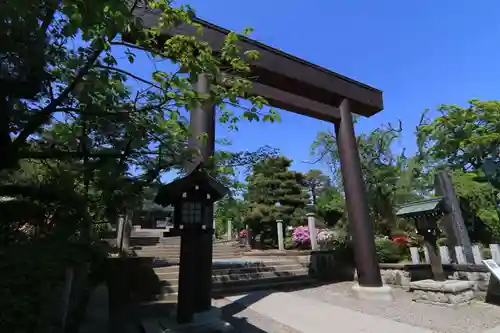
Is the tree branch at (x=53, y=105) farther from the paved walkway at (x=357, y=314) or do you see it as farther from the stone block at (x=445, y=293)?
the stone block at (x=445, y=293)

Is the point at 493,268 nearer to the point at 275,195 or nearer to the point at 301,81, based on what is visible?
the point at 301,81

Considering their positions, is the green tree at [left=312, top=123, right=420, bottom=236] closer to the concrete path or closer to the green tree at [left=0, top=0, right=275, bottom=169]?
the concrete path

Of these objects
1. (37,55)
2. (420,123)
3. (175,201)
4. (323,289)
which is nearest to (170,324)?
(175,201)

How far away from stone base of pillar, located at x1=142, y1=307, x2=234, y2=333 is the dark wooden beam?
15.3ft

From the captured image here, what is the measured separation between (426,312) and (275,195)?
15120mm

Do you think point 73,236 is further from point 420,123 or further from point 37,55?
point 420,123

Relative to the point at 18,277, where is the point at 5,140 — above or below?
above

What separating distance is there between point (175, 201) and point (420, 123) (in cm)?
2340

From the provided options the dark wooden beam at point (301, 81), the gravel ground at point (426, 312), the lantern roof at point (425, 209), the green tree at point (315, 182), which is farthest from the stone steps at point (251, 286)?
the green tree at point (315, 182)

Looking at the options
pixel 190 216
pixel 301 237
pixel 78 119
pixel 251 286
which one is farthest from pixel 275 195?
pixel 78 119

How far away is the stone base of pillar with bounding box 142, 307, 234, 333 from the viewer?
4020 mm

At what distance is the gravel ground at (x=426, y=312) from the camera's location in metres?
4.62

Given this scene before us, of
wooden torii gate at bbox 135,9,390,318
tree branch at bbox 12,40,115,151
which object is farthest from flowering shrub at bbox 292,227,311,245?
tree branch at bbox 12,40,115,151

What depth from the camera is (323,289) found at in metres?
7.99
